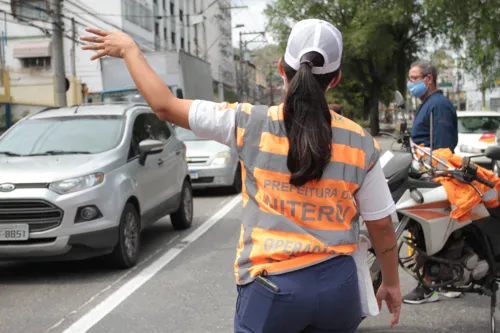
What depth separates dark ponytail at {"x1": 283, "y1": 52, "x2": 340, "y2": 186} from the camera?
6.23 feet

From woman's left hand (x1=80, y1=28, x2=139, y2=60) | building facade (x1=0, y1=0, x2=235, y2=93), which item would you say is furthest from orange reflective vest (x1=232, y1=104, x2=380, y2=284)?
building facade (x1=0, y1=0, x2=235, y2=93)

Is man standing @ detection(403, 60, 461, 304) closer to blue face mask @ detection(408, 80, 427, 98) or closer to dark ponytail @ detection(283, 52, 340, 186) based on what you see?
blue face mask @ detection(408, 80, 427, 98)

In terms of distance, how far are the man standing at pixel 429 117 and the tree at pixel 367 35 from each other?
28.9m

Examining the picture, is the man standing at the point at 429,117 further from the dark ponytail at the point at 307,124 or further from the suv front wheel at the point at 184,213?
the suv front wheel at the point at 184,213

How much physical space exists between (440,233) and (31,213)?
12.2ft

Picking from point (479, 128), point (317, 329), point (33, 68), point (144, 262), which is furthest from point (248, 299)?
point (33, 68)

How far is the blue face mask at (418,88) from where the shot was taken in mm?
5156

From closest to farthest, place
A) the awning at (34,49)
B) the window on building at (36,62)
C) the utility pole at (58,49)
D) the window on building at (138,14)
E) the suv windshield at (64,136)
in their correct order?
1. the suv windshield at (64,136)
2. the utility pole at (58,49)
3. the awning at (34,49)
4. the window on building at (36,62)
5. the window on building at (138,14)

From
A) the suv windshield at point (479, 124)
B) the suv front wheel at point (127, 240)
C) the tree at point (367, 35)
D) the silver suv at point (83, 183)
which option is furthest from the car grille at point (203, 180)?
the tree at point (367, 35)

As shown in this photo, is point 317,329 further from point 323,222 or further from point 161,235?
point 161,235

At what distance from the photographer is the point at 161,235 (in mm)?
8586

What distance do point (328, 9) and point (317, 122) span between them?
121ft

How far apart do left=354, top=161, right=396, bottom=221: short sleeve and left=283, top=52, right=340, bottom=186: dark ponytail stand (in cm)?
20

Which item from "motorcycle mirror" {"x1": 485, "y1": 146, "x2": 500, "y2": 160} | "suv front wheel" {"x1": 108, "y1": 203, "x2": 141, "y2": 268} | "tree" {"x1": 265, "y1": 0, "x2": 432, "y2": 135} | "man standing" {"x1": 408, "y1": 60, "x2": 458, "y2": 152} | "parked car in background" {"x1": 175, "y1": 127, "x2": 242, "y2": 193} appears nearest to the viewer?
"motorcycle mirror" {"x1": 485, "y1": 146, "x2": 500, "y2": 160}
